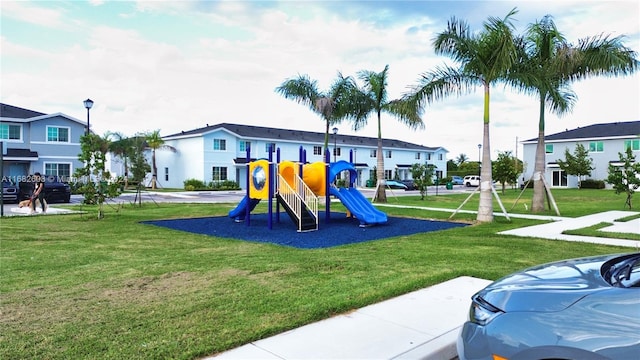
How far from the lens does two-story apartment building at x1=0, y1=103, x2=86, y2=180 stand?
101 feet

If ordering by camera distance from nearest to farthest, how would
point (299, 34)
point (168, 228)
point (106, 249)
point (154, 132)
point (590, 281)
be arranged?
point (590, 281)
point (106, 249)
point (168, 228)
point (299, 34)
point (154, 132)

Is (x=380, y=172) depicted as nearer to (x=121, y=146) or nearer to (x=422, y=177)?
(x=422, y=177)

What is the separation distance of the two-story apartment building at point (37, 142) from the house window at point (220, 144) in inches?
447

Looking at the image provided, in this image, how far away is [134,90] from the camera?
914 inches

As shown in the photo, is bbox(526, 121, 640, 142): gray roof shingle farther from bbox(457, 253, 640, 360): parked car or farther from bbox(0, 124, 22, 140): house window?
bbox(0, 124, 22, 140): house window

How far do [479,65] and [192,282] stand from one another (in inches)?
464

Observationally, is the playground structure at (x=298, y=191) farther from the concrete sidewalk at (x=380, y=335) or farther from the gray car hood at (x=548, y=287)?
the gray car hood at (x=548, y=287)

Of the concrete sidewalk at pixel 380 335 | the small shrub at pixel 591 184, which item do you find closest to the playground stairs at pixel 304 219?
the concrete sidewalk at pixel 380 335

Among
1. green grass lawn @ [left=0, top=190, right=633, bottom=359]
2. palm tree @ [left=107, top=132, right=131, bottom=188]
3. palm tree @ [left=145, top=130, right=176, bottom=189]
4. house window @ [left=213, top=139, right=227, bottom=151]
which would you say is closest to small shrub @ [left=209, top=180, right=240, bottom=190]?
house window @ [left=213, top=139, right=227, bottom=151]

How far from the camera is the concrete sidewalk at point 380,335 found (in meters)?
3.70

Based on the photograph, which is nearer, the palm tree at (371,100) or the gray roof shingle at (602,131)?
the palm tree at (371,100)

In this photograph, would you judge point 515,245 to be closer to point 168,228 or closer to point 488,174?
point 488,174

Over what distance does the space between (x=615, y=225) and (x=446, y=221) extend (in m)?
4.95

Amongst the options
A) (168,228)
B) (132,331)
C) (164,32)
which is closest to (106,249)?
(168,228)
